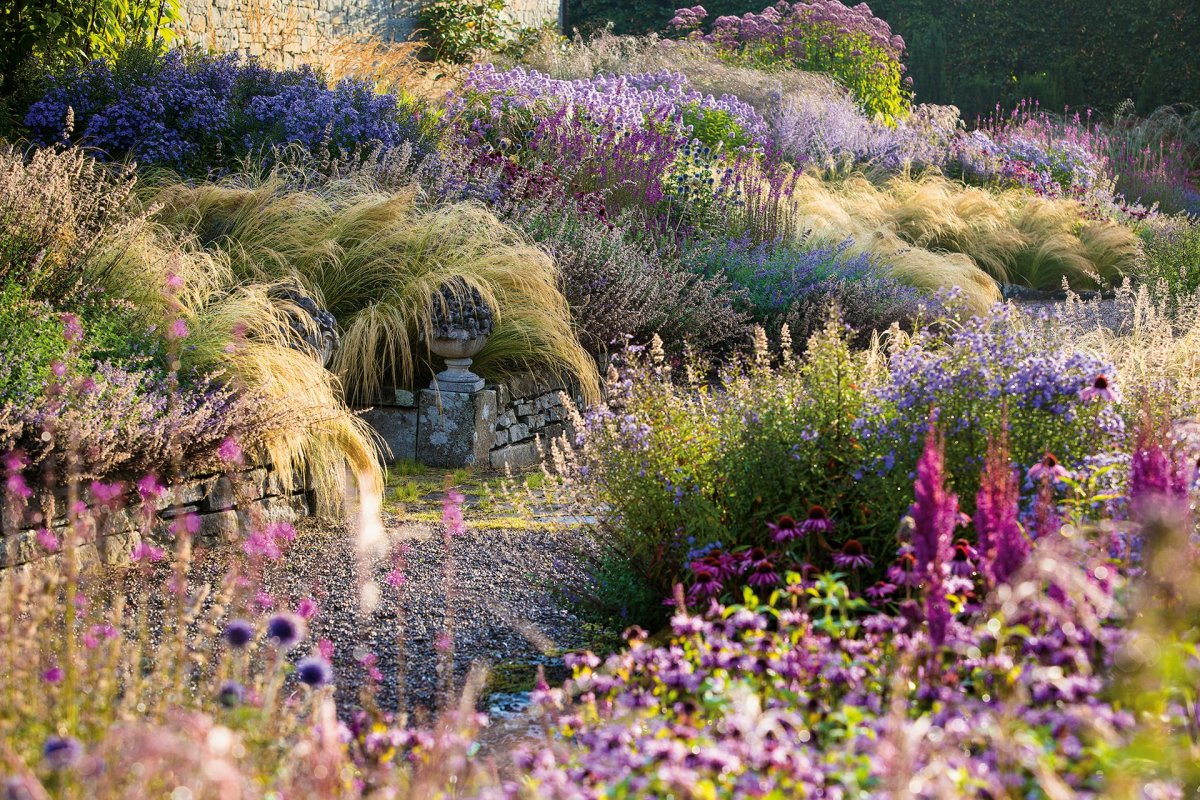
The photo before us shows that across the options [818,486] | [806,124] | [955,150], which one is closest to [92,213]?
[818,486]

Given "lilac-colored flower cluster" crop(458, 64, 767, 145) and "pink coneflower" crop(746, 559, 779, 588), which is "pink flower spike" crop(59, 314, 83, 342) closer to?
"pink coneflower" crop(746, 559, 779, 588)

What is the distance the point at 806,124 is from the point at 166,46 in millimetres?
5573

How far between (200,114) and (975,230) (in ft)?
20.1

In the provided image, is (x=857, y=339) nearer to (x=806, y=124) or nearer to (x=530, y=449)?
(x=530, y=449)

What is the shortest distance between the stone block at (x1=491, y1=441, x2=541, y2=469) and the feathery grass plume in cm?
316

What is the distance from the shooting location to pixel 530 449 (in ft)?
18.5

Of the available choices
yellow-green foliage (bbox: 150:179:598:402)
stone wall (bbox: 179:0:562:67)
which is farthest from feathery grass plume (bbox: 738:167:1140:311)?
stone wall (bbox: 179:0:562:67)

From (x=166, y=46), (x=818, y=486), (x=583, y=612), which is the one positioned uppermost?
(x=166, y=46)

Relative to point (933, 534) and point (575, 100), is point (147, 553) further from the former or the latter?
point (575, 100)

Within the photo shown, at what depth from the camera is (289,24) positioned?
10680 millimetres

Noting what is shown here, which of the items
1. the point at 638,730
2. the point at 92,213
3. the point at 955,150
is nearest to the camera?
the point at 638,730

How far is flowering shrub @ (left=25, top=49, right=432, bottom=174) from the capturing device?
6477mm

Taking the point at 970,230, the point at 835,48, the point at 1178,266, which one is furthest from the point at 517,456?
the point at 835,48

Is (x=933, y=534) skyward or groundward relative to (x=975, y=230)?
skyward
